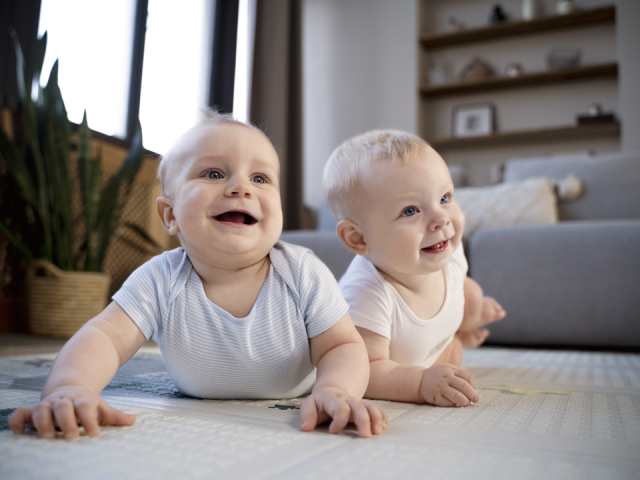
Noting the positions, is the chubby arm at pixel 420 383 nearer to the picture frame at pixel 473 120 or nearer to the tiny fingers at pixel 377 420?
the tiny fingers at pixel 377 420

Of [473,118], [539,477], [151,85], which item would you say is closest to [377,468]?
[539,477]

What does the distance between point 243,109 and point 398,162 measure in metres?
2.76

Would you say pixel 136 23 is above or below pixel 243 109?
above

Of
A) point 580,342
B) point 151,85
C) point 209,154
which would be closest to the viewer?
point 209,154

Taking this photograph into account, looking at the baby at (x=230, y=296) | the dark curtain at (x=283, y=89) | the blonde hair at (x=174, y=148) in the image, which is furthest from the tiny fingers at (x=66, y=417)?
the dark curtain at (x=283, y=89)

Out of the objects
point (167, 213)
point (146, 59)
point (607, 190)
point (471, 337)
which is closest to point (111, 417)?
point (167, 213)

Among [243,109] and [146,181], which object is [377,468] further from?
[243,109]

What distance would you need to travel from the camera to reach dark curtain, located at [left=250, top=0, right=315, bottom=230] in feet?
10.8

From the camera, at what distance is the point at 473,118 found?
3.69 meters

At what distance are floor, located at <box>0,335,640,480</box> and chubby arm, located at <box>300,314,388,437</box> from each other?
0.05ft

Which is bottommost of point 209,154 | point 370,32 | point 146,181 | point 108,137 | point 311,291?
point 311,291

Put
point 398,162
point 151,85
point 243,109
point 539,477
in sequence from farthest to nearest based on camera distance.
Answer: point 243,109
point 151,85
point 398,162
point 539,477

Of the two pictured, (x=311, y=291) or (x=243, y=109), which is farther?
(x=243, y=109)

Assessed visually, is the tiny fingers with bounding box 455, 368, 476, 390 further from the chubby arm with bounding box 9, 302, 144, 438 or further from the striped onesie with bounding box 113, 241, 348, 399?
the chubby arm with bounding box 9, 302, 144, 438
